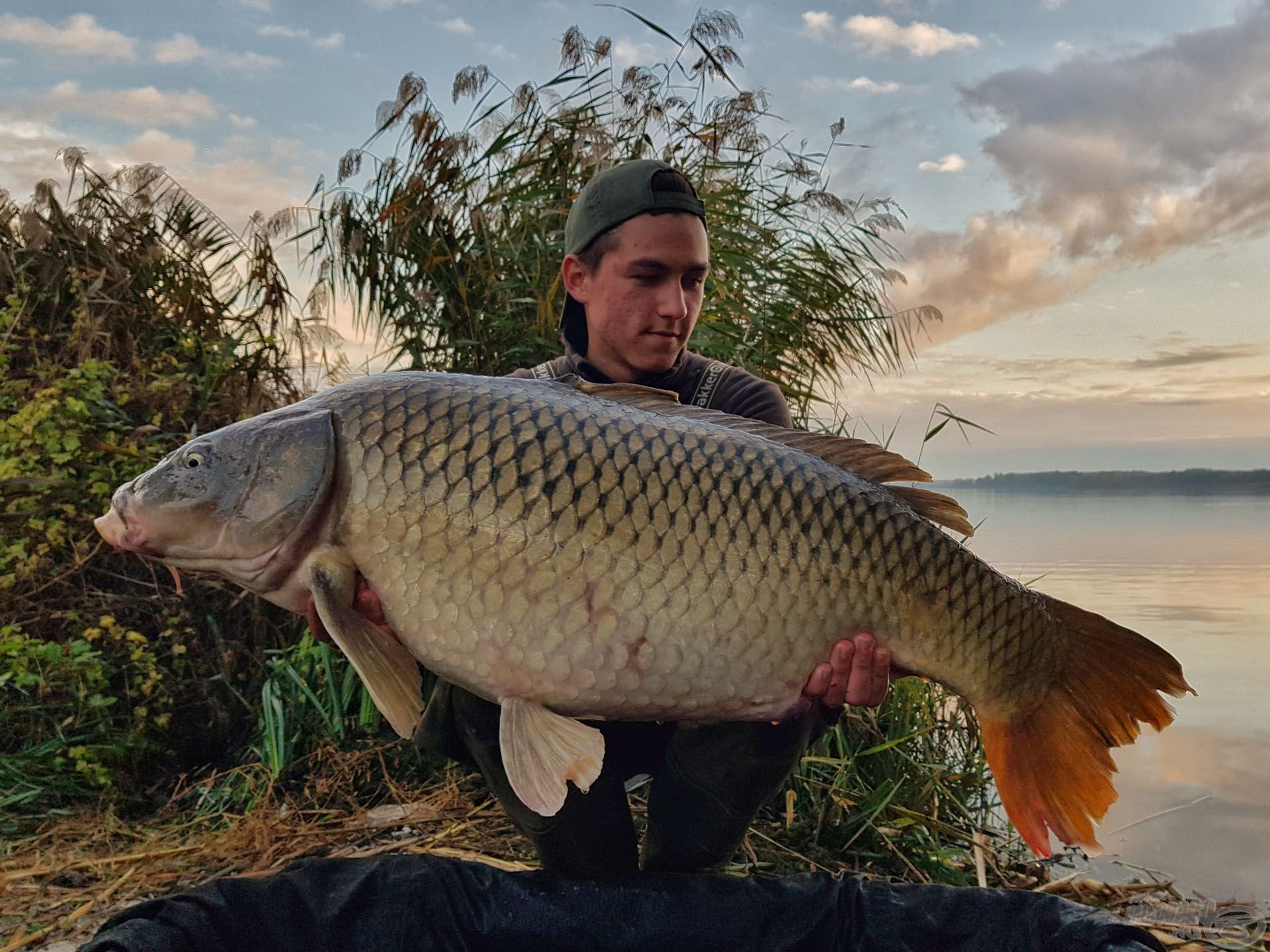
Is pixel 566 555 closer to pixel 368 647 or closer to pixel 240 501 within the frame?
pixel 368 647

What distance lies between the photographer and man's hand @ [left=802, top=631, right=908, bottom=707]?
4.34 feet

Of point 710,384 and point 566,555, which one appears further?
point 710,384

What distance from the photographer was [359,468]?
4.20ft

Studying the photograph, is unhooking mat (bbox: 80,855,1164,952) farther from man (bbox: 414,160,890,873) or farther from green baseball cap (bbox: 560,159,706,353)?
green baseball cap (bbox: 560,159,706,353)

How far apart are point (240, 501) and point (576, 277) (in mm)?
851

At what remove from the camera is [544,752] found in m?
1.27

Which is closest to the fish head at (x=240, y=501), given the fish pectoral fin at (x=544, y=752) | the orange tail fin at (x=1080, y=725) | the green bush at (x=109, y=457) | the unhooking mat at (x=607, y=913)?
the fish pectoral fin at (x=544, y=752)

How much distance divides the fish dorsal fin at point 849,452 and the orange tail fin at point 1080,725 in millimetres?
199

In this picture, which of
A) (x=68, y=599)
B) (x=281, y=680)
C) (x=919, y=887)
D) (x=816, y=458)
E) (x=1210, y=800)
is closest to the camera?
(x=816, y=458)

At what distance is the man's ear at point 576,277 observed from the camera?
6.23 feet

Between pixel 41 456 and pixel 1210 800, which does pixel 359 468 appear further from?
pixel 1210 800

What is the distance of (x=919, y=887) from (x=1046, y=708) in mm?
388

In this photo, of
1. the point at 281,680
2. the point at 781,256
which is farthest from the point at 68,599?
the point at 781,256

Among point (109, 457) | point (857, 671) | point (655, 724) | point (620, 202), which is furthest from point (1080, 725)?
point (109, 457)
